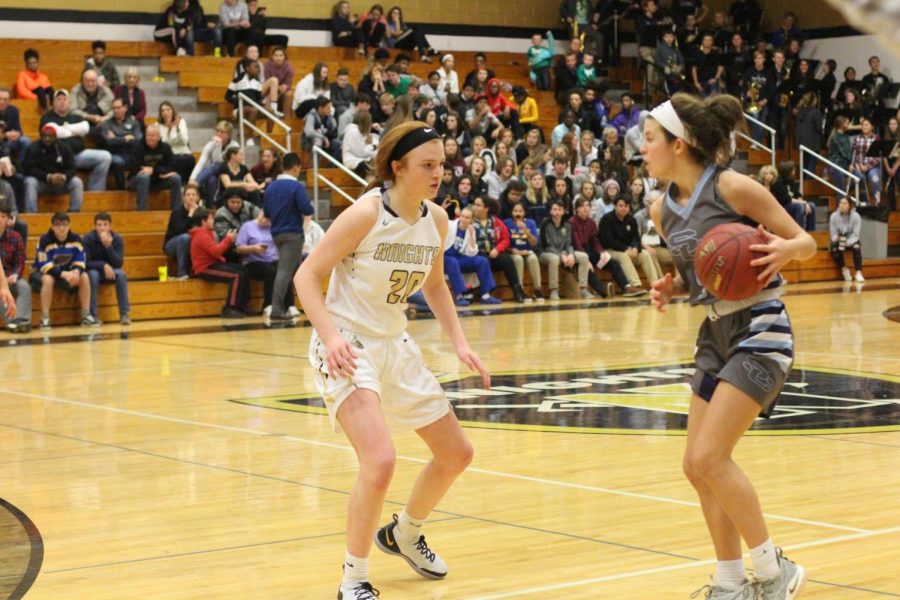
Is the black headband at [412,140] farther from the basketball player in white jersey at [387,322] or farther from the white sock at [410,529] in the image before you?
the white sock at [410,529]

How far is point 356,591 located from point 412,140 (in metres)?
1.43

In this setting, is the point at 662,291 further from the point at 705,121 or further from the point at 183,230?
the point at 183,230

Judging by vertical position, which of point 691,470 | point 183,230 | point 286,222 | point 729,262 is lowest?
point 691,470

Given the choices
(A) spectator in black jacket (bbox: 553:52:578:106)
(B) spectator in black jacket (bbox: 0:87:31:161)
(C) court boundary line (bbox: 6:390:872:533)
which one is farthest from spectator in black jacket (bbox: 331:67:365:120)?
(C) court boundary line (bbox: 6:390:872:533)

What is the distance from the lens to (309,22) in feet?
76.2

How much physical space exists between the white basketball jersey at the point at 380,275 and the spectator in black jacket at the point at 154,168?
44.1 ft

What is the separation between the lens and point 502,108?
71.8 ft

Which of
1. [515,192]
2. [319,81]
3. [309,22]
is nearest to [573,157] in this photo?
[515,192]

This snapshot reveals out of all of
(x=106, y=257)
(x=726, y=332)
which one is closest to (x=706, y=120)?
(x=726, y=332)

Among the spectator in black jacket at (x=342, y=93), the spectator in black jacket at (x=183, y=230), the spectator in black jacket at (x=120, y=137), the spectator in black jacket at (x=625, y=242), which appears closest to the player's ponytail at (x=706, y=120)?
the spectator in black jacket at (x=183, y=230)

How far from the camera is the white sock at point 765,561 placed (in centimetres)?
393

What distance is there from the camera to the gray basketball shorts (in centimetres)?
389

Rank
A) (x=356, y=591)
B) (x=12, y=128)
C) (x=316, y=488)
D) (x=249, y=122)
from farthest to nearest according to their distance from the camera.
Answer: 1. (x=249, y=122)
2. (x=12, y=128)
3. (x=316, y=488)
4. (x=356, y=591)

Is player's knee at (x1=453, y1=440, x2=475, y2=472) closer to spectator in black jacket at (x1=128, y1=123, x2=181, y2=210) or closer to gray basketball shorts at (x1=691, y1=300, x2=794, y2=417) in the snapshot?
gray basketball shorts at (x1=691, y1=300, x2=794, y2=417)
